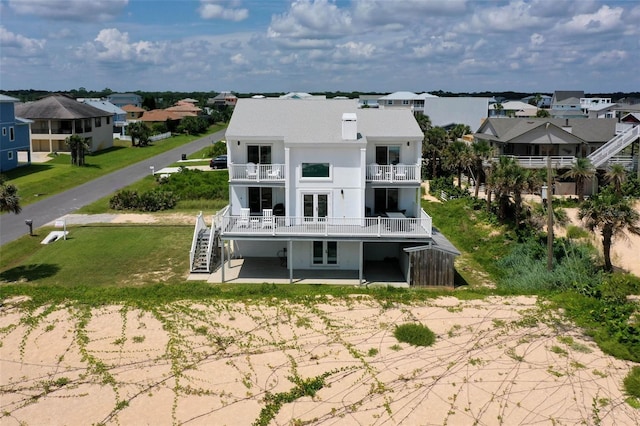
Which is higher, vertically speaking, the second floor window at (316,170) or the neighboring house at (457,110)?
the neighboring house at (457,110)

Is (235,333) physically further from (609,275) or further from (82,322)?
(609,275)

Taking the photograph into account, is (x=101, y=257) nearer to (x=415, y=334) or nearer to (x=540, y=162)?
(x=415, y=334)

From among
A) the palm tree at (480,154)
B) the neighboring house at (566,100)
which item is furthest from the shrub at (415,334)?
the neighboring house at (566,100)

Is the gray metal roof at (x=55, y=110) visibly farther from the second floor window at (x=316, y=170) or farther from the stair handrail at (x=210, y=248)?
the second floor window at (x=316, y=170)

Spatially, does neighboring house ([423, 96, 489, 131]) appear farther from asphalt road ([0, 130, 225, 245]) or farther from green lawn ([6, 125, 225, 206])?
asphalt road ([0, 130, 225, 245])

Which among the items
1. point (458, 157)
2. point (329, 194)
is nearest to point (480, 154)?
point (458, 157)

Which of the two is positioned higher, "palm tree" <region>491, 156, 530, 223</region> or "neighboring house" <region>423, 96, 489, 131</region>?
"neighboring house" <region>423, 96, 489, 131</region>

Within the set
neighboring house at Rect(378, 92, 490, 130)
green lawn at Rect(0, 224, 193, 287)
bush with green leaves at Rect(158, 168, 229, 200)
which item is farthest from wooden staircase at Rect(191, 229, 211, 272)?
neighboring house at Rect(378, 92, 490, 130)
